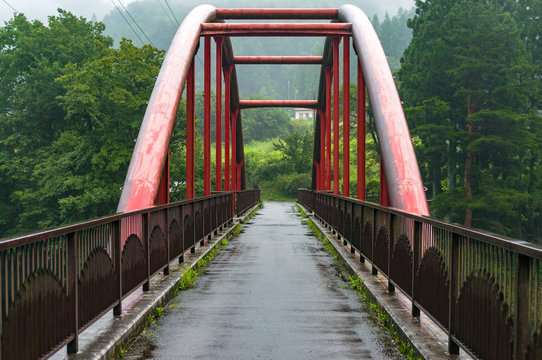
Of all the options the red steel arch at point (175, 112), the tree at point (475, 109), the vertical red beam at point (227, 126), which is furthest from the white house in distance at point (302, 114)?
the red steel arch at point (175, 112)

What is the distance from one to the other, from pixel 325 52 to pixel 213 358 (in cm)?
2377

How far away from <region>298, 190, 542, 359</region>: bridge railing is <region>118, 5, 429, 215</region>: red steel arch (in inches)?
134

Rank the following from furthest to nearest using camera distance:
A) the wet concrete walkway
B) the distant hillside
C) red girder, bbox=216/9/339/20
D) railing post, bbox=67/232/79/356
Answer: the distant hillside → red girder, bbox=216/9/339/20 → the wet concrete walkway → railing post, bbox=67/232/79/356

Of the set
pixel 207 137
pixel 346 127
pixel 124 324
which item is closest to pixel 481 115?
pixel 346 127

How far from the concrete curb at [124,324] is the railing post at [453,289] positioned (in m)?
2.39

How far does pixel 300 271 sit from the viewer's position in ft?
30.9

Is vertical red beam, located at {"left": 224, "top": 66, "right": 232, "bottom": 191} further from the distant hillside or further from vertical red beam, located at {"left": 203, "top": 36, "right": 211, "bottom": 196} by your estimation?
the distant hillside

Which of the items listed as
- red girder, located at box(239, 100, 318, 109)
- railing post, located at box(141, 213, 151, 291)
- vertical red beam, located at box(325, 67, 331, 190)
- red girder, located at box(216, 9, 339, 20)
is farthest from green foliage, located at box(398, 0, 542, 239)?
railing post, located at box(141, 213, 151, 291)

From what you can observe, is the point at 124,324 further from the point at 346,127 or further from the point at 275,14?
the point at 275,14

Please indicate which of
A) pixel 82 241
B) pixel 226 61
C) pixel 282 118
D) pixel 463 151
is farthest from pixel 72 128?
pixel 282 118

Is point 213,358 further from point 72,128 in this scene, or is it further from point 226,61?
point 72,128

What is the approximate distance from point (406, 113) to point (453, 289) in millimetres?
35118

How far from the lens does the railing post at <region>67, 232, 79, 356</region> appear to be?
4.04 metres

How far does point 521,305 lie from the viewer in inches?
117
